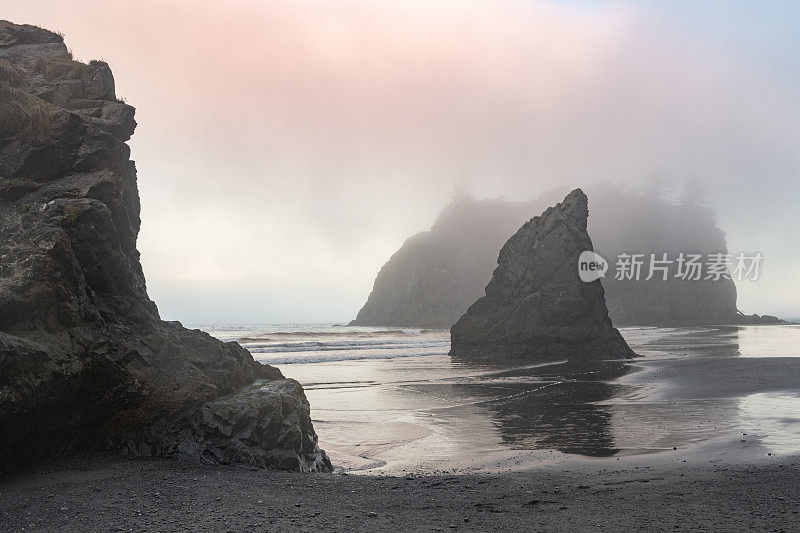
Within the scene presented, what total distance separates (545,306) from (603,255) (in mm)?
95132

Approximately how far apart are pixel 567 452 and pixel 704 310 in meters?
113

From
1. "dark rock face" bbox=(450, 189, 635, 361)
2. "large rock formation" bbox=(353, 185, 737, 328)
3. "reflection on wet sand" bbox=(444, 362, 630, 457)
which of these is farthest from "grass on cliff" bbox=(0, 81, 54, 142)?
"large rock formation" bbox=(353, 185, 737, 328)

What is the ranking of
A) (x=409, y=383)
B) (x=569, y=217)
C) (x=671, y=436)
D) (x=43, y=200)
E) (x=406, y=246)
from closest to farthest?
1. (x=43, y=200)
2. (x=671, y=436)
3. (x=409, y=383)
4. (x=569, y=217)
5. (x=406, y=246)

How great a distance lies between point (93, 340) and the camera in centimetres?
816

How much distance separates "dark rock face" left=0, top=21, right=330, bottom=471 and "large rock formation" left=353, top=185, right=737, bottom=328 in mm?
98415

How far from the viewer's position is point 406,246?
130000 mm

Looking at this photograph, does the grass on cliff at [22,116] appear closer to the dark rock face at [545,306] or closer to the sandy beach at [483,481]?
the sandy beach at [483,481]

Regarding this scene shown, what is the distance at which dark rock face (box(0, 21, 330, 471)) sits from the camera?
736 cm

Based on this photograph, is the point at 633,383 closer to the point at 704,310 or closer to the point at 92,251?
the point at 92,251

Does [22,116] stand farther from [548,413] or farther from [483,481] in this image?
[548,413]

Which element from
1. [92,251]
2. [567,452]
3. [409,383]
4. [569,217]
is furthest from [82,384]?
[569,217]

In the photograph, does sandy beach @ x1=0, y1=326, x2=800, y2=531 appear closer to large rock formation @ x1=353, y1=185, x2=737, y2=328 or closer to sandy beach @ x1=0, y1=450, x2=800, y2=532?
sandy beach @ x1=0, y1=450, x2=800, y2=532

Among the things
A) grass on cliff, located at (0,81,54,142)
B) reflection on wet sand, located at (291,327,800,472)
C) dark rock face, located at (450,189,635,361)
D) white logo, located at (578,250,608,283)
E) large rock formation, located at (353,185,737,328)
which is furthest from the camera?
large rock formation, located at (353,185,737,328)

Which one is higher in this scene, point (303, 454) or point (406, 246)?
point (406, 246)
